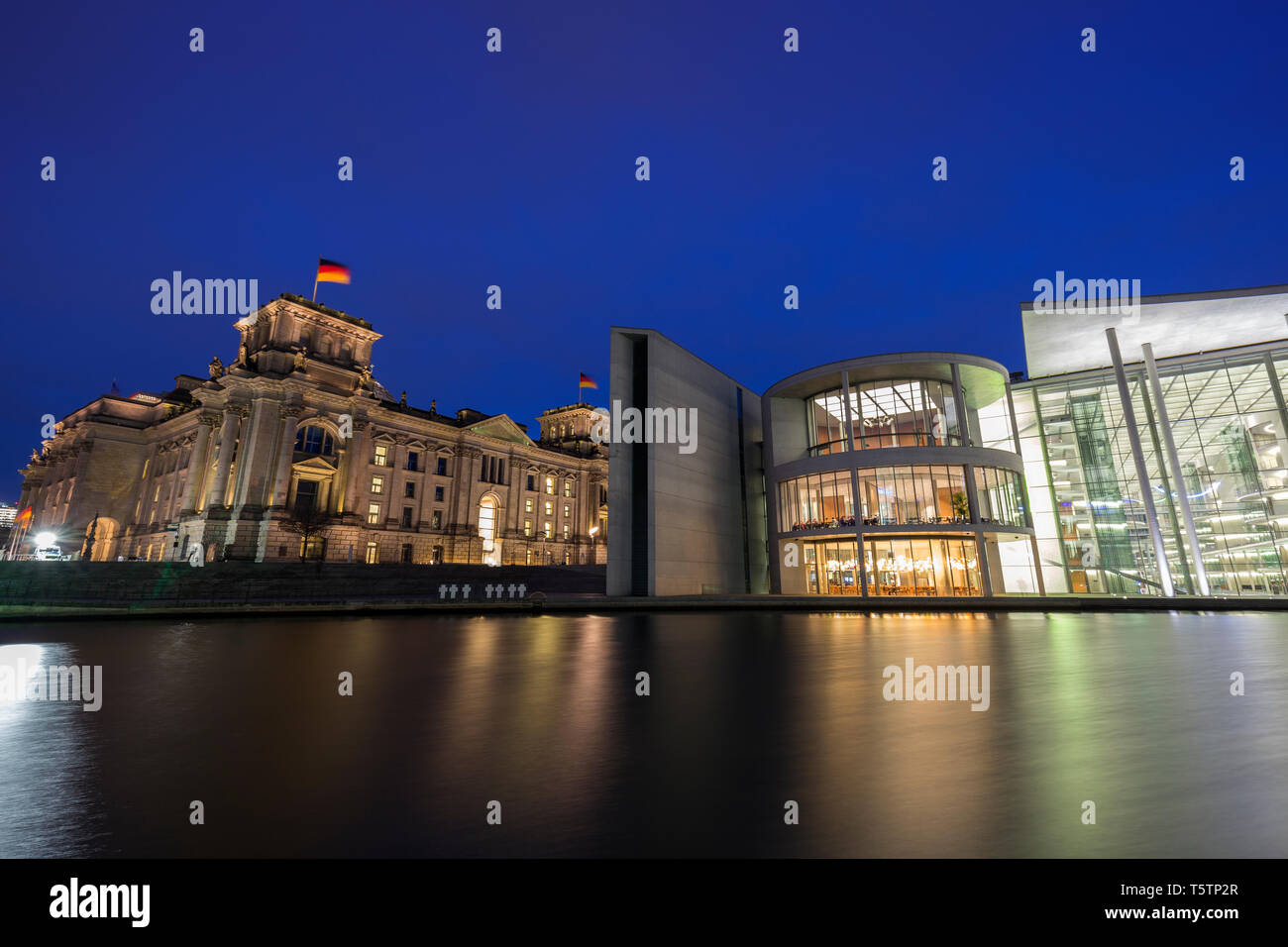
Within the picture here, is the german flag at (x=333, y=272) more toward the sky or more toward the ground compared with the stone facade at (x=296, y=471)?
more toward the sky

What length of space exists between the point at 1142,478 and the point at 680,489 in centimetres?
2938

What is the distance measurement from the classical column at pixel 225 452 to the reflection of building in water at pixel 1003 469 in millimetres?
44070

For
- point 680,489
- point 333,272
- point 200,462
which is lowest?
point 680,489

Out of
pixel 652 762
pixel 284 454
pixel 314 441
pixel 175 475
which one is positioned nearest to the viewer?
pixel 652 762

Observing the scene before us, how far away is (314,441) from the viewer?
5719 cm

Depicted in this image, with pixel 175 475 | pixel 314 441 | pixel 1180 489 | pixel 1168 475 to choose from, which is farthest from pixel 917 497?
pixel 175 475

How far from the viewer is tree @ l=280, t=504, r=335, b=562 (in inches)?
2057

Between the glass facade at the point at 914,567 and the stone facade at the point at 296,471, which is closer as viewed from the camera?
the glass facade at the point at 914,567

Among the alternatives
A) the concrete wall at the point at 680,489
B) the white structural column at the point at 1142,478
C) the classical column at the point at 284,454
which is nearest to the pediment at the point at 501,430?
the classical column at the point at 284,454

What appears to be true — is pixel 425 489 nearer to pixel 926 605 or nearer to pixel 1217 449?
pixel 926 605

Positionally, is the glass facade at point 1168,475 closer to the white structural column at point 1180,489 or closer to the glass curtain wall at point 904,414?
the white structural column at point 1180,489

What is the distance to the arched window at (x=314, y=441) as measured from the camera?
185ft

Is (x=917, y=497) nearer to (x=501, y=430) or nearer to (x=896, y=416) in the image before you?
(x=896, y=416)
